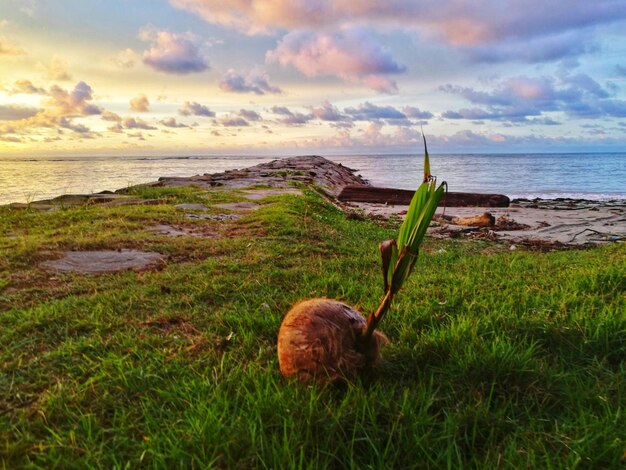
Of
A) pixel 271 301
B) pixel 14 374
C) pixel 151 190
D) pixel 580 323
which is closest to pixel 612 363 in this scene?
pixel 580 323

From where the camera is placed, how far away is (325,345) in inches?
73.2

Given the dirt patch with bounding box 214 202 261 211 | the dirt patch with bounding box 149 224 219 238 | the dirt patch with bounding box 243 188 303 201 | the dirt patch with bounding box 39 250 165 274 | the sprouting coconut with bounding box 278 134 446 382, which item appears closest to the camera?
the sprouting coconut with bounding box 278 134 446 382

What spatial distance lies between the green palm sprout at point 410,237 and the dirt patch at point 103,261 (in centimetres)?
321

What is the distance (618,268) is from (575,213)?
10056 millimetres

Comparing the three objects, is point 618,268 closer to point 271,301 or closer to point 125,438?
point 271,301

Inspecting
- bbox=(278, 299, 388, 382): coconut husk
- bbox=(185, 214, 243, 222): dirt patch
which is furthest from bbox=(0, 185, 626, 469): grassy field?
bbox=(185, 214, 243, 222): dirt patch

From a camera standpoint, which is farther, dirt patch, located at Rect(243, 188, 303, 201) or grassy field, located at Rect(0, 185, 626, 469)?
dirt patch, located at Rect(243, 188, 303, 201)

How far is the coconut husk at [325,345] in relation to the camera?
73.2 inches

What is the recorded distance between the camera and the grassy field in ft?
5.08

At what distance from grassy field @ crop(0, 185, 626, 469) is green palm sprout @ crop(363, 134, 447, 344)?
0.47m

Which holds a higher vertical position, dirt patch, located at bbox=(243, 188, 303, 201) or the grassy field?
dirt patch, located at bbox=(243, 188, 303, 201)

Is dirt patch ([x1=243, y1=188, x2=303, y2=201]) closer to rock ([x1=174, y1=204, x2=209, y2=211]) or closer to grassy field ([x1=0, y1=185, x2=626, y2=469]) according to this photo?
rock ([x1=174, y1=204, x2=209, y2=211])

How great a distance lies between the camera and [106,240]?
5.16m

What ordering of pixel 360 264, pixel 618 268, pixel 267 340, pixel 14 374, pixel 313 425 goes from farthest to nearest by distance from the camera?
pixel 360 264
pixel 618 268
pixel 267 340
pixel 14 374
pixel 313 425
